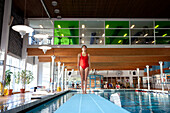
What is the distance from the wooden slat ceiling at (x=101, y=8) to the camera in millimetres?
12547

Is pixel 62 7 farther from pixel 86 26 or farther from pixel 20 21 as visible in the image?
pixel 20 21

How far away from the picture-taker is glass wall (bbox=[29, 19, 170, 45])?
14703 millimetres

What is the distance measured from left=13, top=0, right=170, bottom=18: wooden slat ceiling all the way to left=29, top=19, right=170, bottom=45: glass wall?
23.6 inches

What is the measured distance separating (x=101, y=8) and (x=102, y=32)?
2.23 metres

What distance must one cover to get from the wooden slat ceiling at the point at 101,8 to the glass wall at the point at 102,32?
600 millimetres

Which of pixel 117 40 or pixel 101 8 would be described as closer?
pixel 101 8

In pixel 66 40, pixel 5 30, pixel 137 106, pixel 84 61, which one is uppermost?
pixel 66 40

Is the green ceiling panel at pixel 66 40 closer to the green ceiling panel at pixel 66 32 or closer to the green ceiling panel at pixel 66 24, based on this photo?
the green ceiling panel at pixel 66 32

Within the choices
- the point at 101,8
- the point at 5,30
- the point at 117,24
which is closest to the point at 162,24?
the point at 117,24

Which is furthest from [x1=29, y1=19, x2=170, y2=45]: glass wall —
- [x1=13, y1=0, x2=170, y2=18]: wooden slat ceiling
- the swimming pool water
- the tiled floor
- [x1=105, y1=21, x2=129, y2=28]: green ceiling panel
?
the tiled floor

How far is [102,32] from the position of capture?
15008 millimetres

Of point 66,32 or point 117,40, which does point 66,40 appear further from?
point 117,40

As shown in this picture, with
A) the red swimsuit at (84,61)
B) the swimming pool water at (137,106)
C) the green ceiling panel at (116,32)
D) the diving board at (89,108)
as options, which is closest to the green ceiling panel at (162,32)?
the green ceiling panel at (116,32)

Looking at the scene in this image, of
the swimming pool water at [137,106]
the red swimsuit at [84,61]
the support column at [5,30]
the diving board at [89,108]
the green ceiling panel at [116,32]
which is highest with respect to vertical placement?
the green ceiling panel at [116,32]
